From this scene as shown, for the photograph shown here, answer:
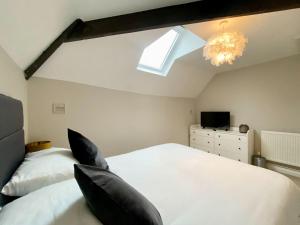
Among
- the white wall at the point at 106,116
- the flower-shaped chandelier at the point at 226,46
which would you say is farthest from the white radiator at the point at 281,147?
the flower-shaped chandelier at the point at 226,46

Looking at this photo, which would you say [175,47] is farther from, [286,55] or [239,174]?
[239,174]

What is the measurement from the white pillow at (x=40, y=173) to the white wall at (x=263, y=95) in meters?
3.68

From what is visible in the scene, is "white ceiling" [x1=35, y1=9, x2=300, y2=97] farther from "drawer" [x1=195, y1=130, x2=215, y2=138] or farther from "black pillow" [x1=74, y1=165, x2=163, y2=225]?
"black pillow" [x1=74, y1=165, x2=163, y2=225]

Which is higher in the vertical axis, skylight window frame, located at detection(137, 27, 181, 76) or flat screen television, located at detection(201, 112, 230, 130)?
skylight window frame, located at detection(137, 27, 181, 76)

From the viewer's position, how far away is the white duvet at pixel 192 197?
2.73 ft

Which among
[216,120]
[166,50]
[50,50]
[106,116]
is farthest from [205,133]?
[50,50]

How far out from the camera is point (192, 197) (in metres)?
1.17

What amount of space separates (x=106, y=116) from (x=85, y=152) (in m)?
1.60

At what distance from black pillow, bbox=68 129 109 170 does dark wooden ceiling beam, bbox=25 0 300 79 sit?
44.6 inches

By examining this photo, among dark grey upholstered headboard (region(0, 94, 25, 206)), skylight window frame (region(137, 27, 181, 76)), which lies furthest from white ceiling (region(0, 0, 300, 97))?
dark grey upholstered headboard (region(0, 94, 25, 206))

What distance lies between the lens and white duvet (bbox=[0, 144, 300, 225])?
83cm

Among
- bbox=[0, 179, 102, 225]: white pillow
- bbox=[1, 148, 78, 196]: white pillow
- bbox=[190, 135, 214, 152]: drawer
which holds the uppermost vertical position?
bbox=[1, 148, 78, 196]: white pillow

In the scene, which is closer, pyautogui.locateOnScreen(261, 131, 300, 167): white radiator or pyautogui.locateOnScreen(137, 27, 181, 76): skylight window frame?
pyautogui.locateOnScreen(261, 131, 300, 167): white radiator

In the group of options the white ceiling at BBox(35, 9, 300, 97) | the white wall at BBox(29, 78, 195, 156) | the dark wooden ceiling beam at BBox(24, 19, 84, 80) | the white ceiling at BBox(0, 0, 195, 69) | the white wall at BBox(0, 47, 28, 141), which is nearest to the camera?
the white ceiling at BBox(0, 0, 195, 69)
